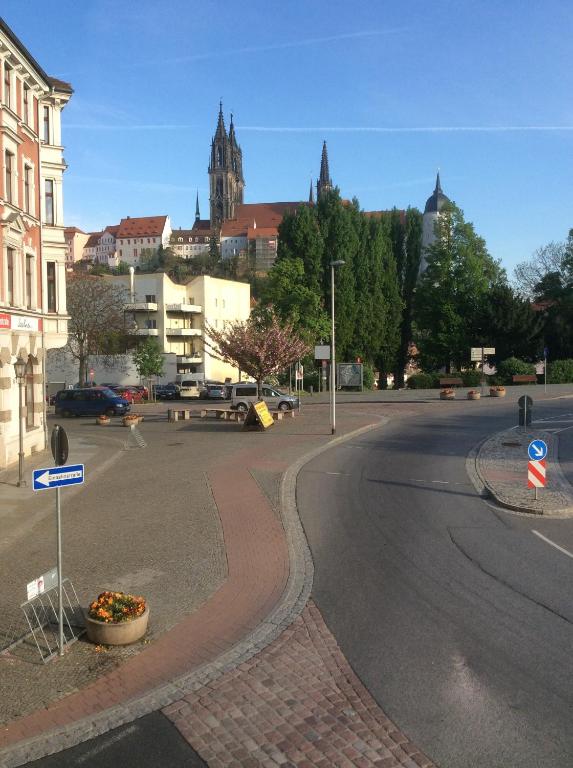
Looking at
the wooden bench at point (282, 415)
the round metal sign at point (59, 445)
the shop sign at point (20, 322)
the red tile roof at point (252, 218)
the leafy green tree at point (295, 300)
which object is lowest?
the wooden bench at point (282, 415)

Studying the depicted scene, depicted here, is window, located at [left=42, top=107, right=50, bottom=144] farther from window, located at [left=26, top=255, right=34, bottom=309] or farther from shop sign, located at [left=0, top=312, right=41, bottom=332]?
shop sign, located at [left=0, top=312, right=41, bottom=332]

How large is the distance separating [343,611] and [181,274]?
13822cm

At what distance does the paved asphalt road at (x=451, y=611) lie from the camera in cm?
658

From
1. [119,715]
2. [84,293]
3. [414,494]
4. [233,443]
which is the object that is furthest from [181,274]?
[119,715]

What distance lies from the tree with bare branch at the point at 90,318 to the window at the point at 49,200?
103 ft

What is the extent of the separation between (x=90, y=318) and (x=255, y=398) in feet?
71.7

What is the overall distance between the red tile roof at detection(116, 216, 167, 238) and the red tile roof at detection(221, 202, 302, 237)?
16.3 meters

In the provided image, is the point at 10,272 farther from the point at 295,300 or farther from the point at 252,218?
the point at 252,218

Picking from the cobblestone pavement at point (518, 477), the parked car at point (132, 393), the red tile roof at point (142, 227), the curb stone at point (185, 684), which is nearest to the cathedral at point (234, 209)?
the red tile roof at point (142, 227)

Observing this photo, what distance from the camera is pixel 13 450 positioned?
21953 mm

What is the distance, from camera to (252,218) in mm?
185375

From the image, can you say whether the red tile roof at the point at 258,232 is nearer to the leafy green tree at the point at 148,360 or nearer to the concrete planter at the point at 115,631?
the leafy green tree at the point at 148,360

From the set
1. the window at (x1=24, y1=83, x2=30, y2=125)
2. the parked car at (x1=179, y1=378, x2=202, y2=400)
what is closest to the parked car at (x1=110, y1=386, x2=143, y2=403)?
the parked car at (x1=179, y1=378, x2=202, y2=400)

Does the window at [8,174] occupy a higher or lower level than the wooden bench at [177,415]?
higher
